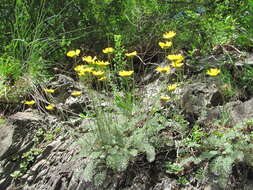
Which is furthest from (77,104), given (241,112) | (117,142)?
(241,112)

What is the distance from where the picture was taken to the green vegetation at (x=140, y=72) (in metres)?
1.97

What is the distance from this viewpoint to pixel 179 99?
95.9 inches

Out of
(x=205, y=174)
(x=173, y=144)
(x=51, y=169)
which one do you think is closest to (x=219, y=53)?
(x=173, y=144)

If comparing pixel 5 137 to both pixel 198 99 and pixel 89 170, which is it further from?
pixel 198 99

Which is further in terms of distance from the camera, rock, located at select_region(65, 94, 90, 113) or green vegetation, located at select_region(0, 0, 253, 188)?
rock, located at select_region(65, 94, 90, 113)

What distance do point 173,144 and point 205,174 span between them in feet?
1.03

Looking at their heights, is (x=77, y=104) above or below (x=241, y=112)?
below

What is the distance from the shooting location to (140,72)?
3500 millimetres

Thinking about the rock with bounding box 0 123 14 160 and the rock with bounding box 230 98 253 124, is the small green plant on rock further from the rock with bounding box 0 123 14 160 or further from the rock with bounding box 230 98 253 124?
the rock with bounding box 0 123 14 160

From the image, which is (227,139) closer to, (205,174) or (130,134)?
(205,174)

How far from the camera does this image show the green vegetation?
1972mm

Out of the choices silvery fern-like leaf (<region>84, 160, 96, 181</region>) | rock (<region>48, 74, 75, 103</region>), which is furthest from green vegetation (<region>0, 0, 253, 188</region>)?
rock (<region>48, 74, 75, 103</region>)

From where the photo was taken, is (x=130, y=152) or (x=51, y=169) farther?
(x=51, y=169)

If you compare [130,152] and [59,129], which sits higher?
[130,152]
